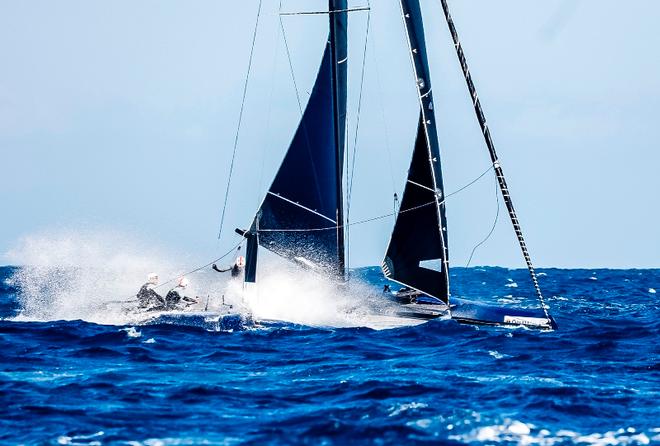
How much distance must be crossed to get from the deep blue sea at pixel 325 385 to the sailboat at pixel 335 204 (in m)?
2.94

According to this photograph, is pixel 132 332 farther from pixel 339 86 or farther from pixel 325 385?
pixel 339 86

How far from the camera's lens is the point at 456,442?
11.8 metres

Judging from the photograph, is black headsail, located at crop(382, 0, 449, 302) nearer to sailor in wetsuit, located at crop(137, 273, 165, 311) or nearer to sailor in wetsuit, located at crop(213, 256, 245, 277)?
sailor in wetsuit, located at crop(213, 256, 245, 277)

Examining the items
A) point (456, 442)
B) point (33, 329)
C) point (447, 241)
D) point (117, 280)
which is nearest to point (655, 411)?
point (456, 442)

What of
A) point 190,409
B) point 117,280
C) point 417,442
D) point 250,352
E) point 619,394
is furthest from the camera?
point 117,280

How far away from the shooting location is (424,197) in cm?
2691

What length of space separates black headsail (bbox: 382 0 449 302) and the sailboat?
3 centimetres

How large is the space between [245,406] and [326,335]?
9.86m

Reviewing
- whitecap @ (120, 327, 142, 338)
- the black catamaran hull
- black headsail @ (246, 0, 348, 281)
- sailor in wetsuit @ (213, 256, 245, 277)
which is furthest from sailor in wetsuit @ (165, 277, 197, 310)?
the black catamaran hull

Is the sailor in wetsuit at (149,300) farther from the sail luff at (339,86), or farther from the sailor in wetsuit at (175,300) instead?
the sail luff at (339,86)

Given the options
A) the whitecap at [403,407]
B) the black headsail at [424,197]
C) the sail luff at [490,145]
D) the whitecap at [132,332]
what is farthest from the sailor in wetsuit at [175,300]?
the whitecap at [403,407]

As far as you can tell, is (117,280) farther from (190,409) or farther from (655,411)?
(655,411)

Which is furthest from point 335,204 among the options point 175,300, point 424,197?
point 175,300

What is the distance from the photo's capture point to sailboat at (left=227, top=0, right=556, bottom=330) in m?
26.9
